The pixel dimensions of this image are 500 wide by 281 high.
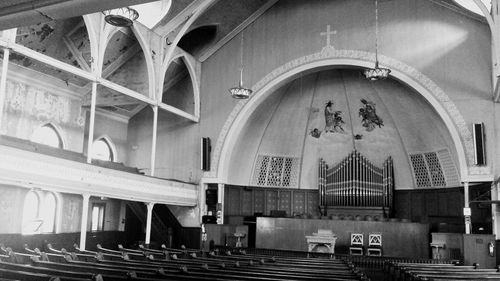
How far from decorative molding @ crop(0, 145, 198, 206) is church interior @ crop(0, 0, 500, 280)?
6cm

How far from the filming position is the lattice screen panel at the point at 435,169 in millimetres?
20234

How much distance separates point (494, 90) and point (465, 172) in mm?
3140

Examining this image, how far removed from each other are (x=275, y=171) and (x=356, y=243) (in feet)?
20.9

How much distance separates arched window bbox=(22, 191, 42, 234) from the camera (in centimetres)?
1817

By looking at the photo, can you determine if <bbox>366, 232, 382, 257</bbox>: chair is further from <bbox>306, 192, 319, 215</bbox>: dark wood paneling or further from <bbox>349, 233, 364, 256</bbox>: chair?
<bbox>306, 192, 319, 215</bbox>: dark wood paneling

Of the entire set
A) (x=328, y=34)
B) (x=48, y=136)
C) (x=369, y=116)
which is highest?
(x=328, y=34)

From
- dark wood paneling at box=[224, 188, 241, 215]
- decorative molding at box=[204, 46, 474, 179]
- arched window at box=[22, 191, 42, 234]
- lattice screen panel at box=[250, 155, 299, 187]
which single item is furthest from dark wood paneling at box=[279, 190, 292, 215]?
arched window at box=[22, 191, 42, 234]

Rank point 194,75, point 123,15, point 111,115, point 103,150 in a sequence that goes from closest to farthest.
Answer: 1. point 123,15
2. point 194,75
3. point 103,150
4. point 111,115

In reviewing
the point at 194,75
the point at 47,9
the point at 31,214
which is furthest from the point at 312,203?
the point at 47,9

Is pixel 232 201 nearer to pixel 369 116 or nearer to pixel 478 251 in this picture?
pixel 369 116

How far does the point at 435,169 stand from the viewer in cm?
2112

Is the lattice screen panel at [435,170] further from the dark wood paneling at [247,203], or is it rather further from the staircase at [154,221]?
the staircase at [154,221]

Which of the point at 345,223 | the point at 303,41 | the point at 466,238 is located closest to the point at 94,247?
the point at 345,223

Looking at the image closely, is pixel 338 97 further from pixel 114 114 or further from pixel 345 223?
pixel 114 114
